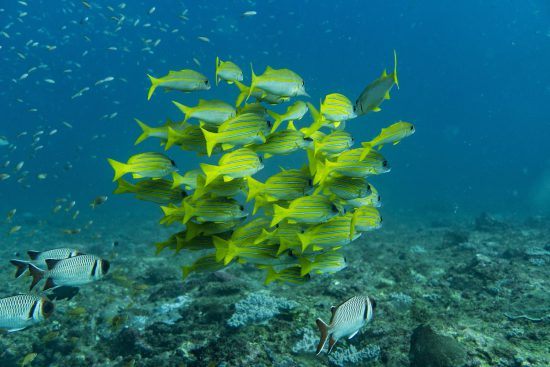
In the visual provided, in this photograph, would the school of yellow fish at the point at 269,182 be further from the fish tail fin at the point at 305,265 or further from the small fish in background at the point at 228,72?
the small fish in background at the point at 228,72

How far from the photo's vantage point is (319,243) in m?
3.71

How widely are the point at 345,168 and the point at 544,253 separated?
9.67 m

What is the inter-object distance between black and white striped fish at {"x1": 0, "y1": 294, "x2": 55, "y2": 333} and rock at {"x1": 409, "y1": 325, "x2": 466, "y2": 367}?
182 inches

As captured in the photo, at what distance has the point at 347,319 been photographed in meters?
3.49

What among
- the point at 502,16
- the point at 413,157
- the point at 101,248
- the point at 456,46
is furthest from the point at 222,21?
the point at 502,16

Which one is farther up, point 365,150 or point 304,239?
point 365,150

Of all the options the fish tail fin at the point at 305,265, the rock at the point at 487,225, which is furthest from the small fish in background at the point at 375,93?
the rock at the point at 487,225

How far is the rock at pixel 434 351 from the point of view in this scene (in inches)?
168

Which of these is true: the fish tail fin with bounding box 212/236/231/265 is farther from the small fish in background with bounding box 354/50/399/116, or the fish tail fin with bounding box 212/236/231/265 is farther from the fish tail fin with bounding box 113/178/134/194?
the small fish in background with bounding box 354/50/399/116

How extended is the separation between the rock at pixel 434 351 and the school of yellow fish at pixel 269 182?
65.0 inches

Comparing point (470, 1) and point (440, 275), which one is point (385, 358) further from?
point (470, 1)

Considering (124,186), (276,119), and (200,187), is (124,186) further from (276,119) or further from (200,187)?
(276,119)

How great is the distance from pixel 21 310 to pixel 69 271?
693 mm

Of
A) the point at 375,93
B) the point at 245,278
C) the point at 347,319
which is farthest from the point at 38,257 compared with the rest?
the point at 245,278
